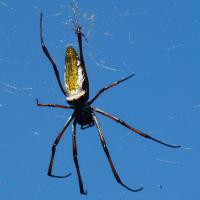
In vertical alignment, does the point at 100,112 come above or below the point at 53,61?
below

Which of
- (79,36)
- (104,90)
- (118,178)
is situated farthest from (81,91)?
(118,178)

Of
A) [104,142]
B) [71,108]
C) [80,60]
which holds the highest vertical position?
[80,60]

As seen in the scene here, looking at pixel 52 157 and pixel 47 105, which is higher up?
pixel 47 105

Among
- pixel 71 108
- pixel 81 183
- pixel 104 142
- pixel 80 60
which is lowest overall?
pixel 81 183

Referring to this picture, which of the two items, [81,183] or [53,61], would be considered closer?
[53,61]

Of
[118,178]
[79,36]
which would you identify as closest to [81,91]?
[79,36]

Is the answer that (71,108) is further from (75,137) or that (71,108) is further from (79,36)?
(79,36)

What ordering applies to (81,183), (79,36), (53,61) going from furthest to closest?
1. (81,183)
2. (53,61)
3. (79,36)

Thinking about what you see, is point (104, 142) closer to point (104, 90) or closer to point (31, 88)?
point (104, 90)

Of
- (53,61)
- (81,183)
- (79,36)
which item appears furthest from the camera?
(81,183)
